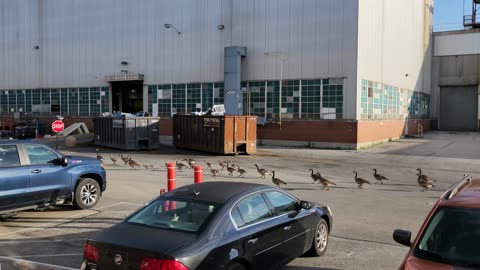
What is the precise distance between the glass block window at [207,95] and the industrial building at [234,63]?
8 cm

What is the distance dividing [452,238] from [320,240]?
11.0ft

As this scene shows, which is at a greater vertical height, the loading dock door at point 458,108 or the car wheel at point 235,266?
the loading dock door at point 458,108

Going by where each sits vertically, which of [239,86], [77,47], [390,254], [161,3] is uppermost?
[161,3]

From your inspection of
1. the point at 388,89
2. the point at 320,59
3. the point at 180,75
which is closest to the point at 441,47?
the point at 388,89

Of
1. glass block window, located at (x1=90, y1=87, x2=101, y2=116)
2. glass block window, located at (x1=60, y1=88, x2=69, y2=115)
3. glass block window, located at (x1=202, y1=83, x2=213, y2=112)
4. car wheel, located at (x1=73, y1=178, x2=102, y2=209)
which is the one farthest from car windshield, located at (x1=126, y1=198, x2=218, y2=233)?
glass block window, located at (x1=60, y1=88, x2=69, y2=115)

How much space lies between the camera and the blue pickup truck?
924 cm

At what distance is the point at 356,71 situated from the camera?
2844 cm

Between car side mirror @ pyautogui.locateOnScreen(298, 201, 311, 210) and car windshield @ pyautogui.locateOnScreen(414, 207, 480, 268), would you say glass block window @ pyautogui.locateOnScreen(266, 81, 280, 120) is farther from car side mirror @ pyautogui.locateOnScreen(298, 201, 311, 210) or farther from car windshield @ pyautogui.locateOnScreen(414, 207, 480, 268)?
car windshield @ pyautogui.locateOnScreen(414, 207, 480, 268)

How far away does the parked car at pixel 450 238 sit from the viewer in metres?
3.92

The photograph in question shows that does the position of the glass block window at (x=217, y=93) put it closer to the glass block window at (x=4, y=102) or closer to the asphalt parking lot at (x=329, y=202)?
the asphalt parking lot at (x=329, y=202)

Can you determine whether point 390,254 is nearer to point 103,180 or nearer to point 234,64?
point 103,180

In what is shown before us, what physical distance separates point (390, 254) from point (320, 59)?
23.4 metres

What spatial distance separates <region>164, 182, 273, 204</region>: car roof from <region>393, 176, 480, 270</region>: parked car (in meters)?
2.28

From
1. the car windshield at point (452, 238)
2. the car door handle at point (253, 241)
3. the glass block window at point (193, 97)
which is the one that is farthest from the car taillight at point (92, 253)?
the glass block window at point (193, 97)
